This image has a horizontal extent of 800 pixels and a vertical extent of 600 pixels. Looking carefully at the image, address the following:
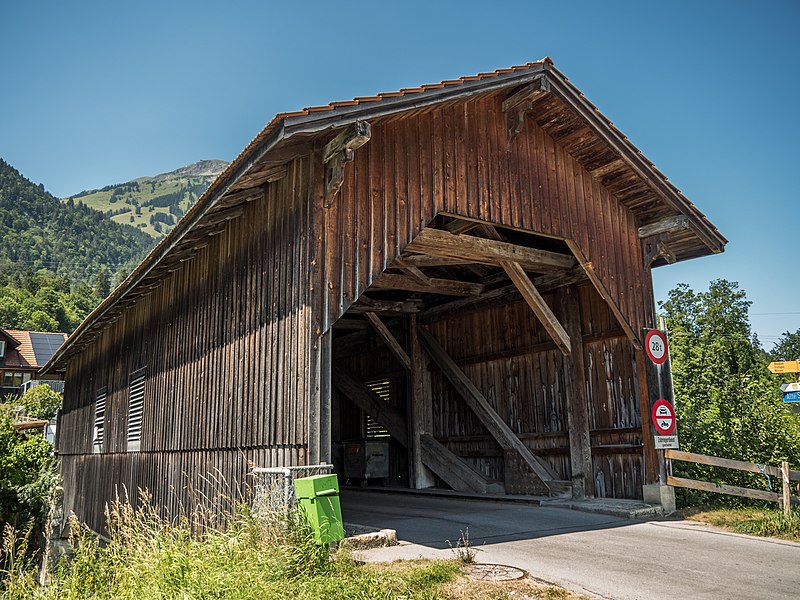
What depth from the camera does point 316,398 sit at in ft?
22.4

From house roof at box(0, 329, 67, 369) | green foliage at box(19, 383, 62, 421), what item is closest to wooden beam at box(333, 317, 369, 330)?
green foliage at box(19, 383, 62, 421)

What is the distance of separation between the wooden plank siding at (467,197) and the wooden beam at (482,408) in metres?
3.12

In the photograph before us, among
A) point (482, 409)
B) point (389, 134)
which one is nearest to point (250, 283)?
point (389, 134)

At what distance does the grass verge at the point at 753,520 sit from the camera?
7.88 metres

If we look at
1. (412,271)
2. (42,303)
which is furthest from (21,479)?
(42,303)

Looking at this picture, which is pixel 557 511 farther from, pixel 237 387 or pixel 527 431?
pixel 237 387

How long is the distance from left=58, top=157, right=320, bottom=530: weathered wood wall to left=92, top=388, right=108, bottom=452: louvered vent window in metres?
1.02

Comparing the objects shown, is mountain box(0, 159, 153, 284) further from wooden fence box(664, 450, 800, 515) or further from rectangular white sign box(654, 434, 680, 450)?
wooden fence box(664, 450, 800, 515)

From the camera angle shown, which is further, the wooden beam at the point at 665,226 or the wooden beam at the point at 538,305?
the wooden beam at the point at 538,305

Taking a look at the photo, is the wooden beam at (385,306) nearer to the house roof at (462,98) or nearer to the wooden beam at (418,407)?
the wooden beam at (418,407)

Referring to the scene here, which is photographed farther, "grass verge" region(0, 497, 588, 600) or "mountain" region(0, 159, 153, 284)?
"mountain" region(0, 159, 153, 284)

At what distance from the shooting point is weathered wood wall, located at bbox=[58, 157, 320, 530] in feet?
24.0

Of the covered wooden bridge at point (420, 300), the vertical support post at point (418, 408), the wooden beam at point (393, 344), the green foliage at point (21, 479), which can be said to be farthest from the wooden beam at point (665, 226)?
the green foliage at point (21, 479)

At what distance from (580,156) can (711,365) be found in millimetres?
16398
